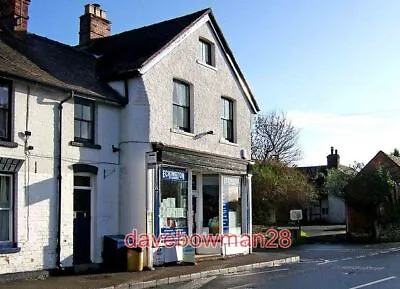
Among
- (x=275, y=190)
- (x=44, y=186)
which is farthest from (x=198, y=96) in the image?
(x=275, y=190)

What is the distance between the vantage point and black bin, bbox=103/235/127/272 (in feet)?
59.4

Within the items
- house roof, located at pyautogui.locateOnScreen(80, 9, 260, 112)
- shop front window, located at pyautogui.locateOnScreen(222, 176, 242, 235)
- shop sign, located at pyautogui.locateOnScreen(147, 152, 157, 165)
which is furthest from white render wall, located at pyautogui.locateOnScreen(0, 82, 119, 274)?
shop front window, located at pyautogui.locateOnScreen(222, 176, 242, 235)

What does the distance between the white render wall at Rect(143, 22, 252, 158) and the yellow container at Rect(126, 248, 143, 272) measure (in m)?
3.69

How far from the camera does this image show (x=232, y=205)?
79.1 feet

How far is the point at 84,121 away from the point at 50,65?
7.09 feet

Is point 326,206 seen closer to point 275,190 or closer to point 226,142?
point 275,190

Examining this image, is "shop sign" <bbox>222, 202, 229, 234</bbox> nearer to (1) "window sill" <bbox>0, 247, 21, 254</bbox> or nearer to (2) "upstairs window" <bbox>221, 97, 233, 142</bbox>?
(2) "upstairs window" <bbox>221, 97, 233, 142</bbox>

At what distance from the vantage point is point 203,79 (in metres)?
22.5

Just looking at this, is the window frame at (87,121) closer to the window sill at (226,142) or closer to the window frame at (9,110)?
the window frame at (9,110)

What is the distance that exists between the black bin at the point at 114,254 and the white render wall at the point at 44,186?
227 millimetres

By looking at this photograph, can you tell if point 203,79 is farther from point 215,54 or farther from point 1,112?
point 1,112

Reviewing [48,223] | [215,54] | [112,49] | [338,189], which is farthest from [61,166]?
[338,189]

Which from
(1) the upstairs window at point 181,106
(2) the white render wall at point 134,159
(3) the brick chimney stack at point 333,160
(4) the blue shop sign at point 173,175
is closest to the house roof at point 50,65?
(2) the white render wall at point 134,159

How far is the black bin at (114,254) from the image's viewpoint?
18.1 m
